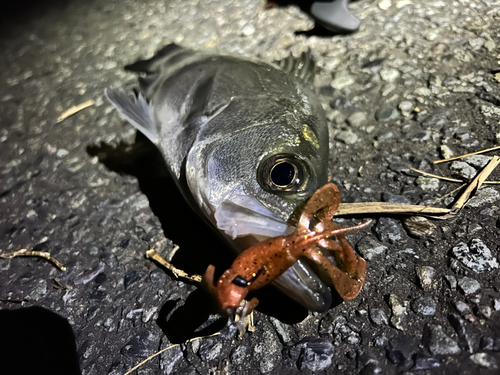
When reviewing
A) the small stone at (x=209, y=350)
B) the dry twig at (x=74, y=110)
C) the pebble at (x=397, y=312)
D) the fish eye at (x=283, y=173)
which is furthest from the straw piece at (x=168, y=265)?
the dry twig at (x=74, y=110)

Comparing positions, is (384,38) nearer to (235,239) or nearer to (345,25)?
(345,25)

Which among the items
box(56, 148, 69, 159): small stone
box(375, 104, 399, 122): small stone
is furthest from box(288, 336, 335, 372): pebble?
box(56, 148, 69, 159): small stone

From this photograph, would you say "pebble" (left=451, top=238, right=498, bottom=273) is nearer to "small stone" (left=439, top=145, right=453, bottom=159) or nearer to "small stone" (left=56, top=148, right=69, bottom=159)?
"small stone" (left=439, top=145, right=453, bottom=159)

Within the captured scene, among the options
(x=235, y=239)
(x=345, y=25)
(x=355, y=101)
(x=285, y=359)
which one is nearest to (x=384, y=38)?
(x=345, y=25)

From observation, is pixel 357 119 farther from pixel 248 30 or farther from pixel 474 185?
pixel 248 30

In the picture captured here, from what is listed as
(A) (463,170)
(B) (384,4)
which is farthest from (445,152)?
(B) (384,4)

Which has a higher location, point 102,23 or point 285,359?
point 102,23
